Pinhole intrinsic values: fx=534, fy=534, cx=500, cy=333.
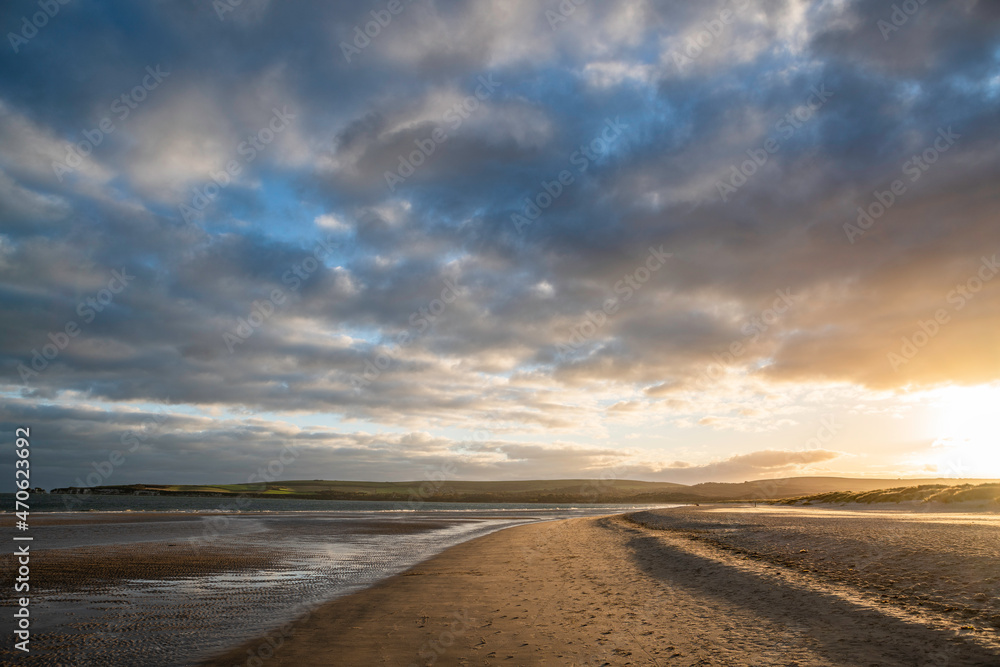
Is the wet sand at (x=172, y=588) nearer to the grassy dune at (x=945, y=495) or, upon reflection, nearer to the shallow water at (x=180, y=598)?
the shallow water at (x=180, y=598)

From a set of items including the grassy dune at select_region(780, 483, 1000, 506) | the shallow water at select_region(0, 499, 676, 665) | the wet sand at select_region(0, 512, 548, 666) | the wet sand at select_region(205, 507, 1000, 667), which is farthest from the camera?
the grassy dune at select_region(780, 483, 1000, 506)

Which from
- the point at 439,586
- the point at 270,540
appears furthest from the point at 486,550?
the point at 270,540

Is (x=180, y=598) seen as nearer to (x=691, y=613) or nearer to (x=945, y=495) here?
(x=691, y=613)

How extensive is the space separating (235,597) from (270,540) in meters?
20.6

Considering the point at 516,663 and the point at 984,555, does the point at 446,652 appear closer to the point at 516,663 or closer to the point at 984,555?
the point at 516,663

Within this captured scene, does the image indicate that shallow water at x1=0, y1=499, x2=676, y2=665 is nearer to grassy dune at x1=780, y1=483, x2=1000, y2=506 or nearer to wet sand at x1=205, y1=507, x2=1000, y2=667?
wet sand at x1=205, y1=507, x2=1000, y2=667

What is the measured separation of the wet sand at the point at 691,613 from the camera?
947cm

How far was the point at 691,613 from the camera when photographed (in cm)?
1265

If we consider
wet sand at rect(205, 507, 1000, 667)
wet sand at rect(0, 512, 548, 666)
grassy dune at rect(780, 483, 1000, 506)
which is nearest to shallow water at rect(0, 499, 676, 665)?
wet sand at rect(0, 512, 548, 666)

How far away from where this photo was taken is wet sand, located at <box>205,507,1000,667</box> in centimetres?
947

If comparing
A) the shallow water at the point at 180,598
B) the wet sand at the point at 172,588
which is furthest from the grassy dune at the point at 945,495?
the shallow water at the point at 180,598

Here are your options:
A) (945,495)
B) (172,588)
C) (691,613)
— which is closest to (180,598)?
(172,588)

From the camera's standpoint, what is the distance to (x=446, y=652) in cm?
997

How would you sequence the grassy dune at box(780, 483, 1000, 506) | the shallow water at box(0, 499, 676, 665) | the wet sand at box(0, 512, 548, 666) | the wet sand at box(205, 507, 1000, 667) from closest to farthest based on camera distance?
the wet sand at box(205, 507, 1000, 667), the shallow water at box(0, 499, 676, 665), the wet sand at box(0, 512, 548, 666), the grassy dune at box(780, 483, 1000, 506)
